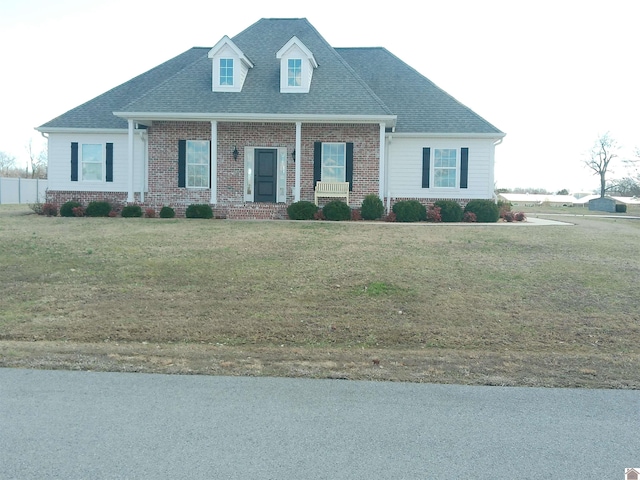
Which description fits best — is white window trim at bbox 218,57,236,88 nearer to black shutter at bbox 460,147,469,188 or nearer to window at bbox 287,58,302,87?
window at bbox 287,58,302,87

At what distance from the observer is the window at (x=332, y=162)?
21.7 meters

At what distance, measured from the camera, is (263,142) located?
21.8m

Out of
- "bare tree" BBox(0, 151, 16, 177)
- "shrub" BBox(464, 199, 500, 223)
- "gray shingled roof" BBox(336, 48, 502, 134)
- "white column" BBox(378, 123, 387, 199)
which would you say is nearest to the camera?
"shrub" BBox(464, 199, 500, 223)

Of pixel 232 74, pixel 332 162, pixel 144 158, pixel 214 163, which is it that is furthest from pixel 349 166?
pixel 144 158

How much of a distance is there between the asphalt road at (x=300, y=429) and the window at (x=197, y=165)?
1589cm

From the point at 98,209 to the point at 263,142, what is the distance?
242 inches

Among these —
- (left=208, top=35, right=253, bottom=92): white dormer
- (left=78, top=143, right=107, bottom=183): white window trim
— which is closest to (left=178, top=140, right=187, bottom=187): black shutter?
(left=208, top=35, right=253, bottom=92): white dormer

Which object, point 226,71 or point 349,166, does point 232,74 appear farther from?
point 349,166

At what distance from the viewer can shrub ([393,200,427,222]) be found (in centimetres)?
1994

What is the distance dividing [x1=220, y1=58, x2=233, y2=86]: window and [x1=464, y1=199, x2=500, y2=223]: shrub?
9670mm

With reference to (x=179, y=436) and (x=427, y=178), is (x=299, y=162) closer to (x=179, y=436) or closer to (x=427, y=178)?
(x=427, y=178)

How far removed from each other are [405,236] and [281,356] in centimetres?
846

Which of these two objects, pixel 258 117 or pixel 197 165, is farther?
pixel 197 165

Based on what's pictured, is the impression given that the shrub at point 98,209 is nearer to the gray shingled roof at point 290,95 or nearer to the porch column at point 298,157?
the gray shingled roof at point 290,95
